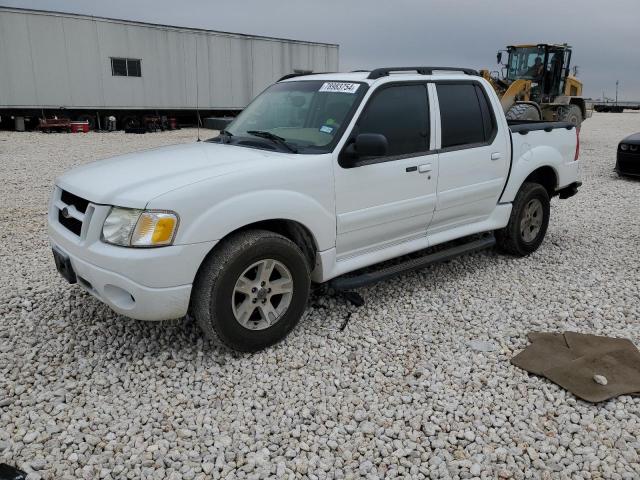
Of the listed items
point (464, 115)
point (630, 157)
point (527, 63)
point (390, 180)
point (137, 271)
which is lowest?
point (630, 157)

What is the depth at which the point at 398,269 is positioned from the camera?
4266 millimetres

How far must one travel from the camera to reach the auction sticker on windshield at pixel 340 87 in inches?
159

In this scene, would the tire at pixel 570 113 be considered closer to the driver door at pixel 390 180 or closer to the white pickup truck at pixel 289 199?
the white pickup truck at pixel 289 199

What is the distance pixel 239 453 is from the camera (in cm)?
269

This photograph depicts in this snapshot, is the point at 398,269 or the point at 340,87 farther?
the point at 398,269

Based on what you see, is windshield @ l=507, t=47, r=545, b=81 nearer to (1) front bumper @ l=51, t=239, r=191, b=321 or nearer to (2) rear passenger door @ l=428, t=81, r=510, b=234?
(2) rear passenger door @ l=428, t=81, r=510, b=234

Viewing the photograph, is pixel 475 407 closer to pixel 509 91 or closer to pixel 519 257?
pixel 519 257

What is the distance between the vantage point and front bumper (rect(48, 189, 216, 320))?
3.04m

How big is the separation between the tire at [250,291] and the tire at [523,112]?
11.6 metres

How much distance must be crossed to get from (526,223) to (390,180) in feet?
7.79

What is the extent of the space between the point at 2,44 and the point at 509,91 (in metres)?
16.0

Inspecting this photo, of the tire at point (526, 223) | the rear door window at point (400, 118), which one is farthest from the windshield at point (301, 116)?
the tire at point (526, 223)

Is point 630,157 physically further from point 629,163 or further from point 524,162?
point 524,162

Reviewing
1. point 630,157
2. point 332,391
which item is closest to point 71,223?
point 332,391
